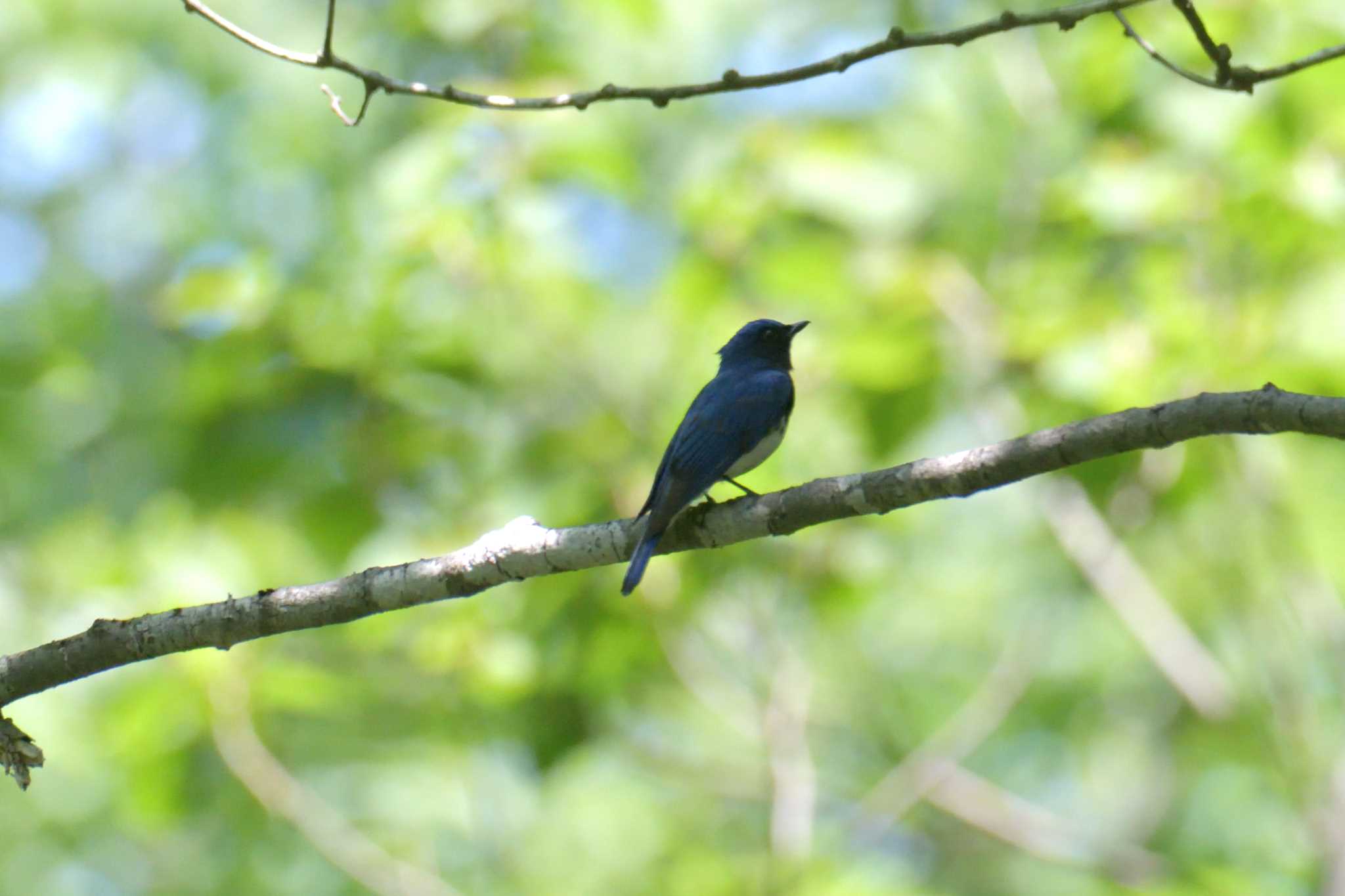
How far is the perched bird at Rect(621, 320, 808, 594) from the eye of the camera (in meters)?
4.33

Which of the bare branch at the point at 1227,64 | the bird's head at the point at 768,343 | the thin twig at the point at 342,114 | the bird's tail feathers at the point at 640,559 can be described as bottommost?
the bird's tail feathers at the point at 640,559

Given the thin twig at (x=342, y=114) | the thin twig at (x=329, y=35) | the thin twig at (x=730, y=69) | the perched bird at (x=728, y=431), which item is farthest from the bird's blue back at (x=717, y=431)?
the thin twig at (x=329, y=35)

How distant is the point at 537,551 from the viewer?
3844 mm

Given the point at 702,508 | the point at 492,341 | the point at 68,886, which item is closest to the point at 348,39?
the point at 492,341

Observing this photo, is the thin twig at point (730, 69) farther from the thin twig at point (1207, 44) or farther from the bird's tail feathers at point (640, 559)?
the bird's tail feathers at point (640, 559)

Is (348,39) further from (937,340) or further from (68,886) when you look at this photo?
(68,886)

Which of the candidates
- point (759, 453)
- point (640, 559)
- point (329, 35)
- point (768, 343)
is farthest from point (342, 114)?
point (768, 343)

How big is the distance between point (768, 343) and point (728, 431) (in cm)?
134

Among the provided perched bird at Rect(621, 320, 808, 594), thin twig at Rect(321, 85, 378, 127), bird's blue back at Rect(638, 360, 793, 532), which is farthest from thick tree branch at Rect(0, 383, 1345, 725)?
thin twig at Rect(321, 85, 378, 127)

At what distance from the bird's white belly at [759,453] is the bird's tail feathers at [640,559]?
99 cm

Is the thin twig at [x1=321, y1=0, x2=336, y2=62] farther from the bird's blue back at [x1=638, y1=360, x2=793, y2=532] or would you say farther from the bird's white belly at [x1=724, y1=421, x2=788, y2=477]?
the bird's white belly at [x1=724, y1=421, x2=788, y2=477]

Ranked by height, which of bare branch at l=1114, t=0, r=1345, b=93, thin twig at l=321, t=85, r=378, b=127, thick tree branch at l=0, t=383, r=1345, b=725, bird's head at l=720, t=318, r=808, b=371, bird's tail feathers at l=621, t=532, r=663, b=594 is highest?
bird's head at l=720, t=318, r=808, b=371

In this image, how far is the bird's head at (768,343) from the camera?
6348 millimetres

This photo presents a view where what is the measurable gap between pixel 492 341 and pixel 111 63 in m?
5.03
